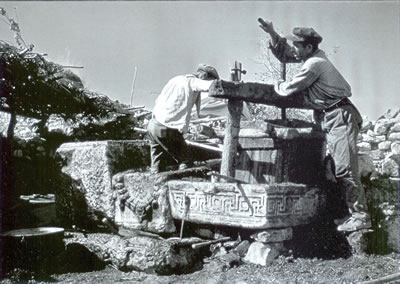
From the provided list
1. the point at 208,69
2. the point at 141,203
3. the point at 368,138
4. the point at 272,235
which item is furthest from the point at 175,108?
the point at 368,138

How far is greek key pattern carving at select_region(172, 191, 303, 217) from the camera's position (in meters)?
4.86

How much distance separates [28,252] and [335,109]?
158 inches

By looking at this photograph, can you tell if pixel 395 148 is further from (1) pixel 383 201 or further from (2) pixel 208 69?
(2) pixel 208 69

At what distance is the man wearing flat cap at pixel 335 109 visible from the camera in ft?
16.5

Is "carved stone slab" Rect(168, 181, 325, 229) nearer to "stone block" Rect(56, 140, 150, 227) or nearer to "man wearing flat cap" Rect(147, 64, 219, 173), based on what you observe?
"man wearing flat cap" Rect(147, 64, 219, 173)

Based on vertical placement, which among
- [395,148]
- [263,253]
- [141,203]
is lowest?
[263,253]

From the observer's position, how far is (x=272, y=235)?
4.95 metres

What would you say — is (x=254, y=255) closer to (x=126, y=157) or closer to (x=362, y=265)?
(x=362, y=265)

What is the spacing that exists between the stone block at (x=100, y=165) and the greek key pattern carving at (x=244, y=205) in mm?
1769

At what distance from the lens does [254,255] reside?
5012mm

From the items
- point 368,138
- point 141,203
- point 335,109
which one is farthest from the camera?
point 368,138

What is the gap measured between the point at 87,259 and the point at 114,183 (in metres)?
1.26

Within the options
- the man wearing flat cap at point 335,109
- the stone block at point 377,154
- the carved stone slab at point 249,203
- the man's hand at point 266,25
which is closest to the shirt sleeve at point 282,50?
the man's hand at point 266,25

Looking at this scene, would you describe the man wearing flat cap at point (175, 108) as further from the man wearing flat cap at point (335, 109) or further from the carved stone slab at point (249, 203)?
the man wearing flat cap at point (335, 109)
